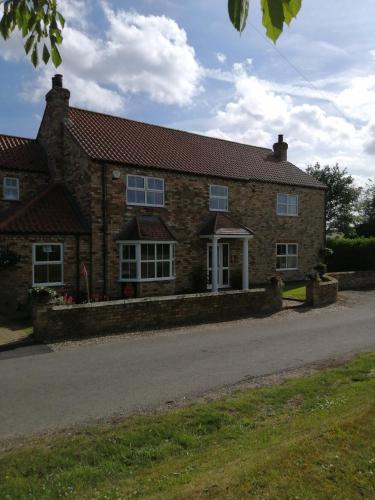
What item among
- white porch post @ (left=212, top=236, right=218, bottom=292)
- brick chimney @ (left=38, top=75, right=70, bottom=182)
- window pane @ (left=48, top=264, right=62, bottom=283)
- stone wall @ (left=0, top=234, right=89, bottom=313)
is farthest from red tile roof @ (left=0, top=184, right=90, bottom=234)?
white porch post @ (left=212, top=236, right=218, bottom=292)

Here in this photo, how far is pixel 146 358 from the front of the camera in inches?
358

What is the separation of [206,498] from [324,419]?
246 cm

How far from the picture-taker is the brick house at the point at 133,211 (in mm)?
15961

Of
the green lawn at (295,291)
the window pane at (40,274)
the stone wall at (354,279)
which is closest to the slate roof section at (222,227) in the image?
the green lawn at (295,291)

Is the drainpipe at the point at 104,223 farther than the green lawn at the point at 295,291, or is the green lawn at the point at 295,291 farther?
the green lawn at the point at 295,291

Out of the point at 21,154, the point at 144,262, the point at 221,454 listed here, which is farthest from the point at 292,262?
the point at 221,454

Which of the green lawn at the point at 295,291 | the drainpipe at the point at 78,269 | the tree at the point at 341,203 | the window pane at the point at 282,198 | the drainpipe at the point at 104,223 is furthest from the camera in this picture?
the tree at the point at 341,203

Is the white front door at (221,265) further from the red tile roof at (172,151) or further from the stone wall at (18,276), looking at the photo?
the stone wall at (18,276)

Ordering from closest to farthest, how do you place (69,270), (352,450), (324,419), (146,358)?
(352,450), (324,419), (146,358), (69,270)

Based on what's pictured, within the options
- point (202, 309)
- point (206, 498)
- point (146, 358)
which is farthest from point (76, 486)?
point (202, 309)

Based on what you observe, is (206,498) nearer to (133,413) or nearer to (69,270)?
(133,413)

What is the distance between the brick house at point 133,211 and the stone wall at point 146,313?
137 inches

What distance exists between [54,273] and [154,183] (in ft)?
19.7

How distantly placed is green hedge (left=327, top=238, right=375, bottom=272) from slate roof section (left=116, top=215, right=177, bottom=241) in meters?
13.5
